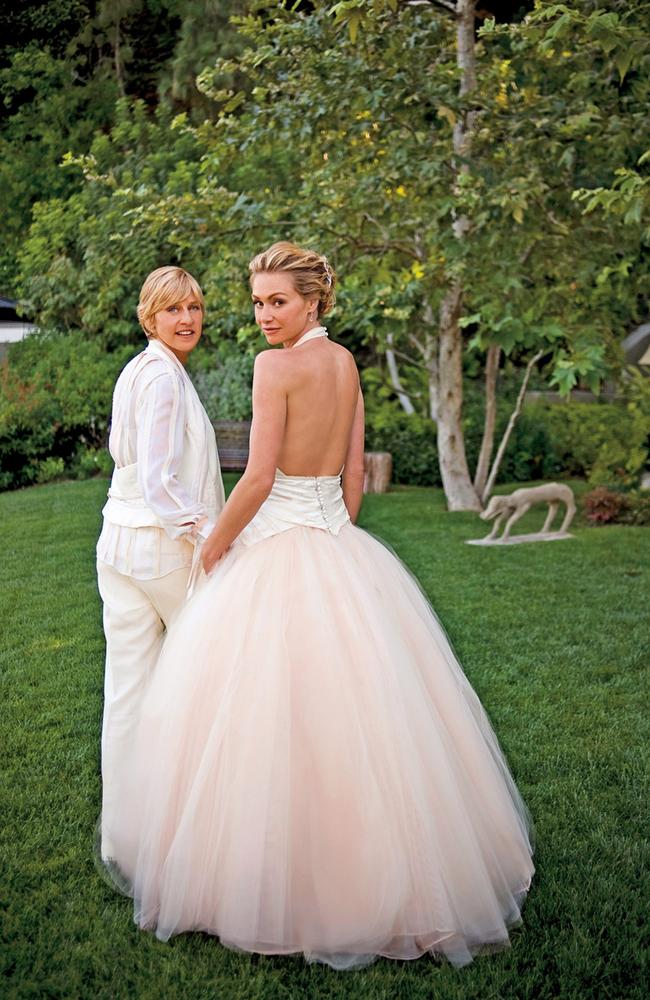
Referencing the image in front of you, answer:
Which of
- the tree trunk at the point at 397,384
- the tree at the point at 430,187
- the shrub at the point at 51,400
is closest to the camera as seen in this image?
the tree at the point at 430,187

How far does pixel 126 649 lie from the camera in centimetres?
323

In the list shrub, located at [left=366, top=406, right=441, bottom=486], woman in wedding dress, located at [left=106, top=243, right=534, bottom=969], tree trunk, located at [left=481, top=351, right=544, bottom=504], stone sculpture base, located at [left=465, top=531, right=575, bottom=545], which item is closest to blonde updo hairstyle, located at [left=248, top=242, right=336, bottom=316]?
woman in wedding dress, located at [left=106, top=243, right=534, bottom=969]

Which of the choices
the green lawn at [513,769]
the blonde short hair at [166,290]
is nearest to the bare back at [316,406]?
the blonde short hair at [166,290]

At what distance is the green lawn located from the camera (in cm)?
273

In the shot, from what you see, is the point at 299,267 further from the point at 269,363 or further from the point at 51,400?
the point at 51,400

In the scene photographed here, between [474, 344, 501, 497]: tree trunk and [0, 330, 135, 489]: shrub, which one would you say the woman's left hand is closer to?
[474, 344, 501, 497]: tree trunk

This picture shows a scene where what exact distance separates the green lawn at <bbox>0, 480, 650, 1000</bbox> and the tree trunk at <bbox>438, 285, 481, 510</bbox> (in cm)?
249

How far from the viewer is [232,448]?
1270 centimetres

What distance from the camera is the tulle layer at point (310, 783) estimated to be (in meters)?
2.68

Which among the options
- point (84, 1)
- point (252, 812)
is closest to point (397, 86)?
point (252, 812)

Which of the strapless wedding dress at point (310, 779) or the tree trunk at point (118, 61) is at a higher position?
the tree trunk at point (118, 61)

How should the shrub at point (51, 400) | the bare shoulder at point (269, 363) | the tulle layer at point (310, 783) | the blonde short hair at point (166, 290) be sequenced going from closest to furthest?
the tulle layer at point (310, 783) < the bare shoulder at point (269, 363) < the blonde short hair at point (166, 290) < the shrub at point (51, 400)

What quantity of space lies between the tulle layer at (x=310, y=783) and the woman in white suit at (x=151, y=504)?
0.73 feet

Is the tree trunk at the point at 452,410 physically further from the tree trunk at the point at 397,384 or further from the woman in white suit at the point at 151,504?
the woman in white suit at the point at 151,504
